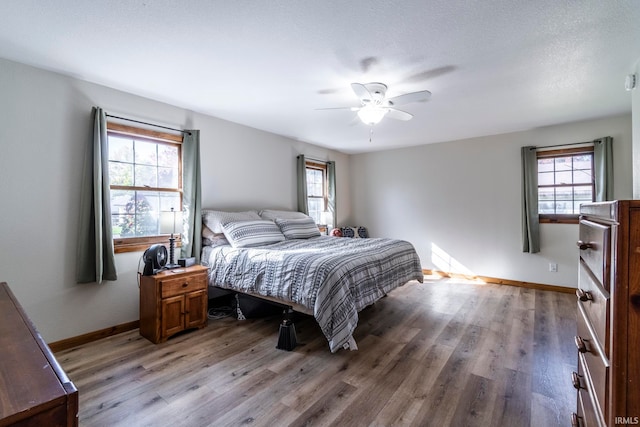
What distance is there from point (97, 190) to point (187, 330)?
1571 millimetres

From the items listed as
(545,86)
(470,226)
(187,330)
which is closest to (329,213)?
(470,226)

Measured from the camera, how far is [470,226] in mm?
4891

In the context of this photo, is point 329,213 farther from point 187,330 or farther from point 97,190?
point 97,190

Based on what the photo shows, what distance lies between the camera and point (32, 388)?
662 millimetres

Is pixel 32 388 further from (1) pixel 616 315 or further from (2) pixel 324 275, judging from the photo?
(2) pixel 324 275

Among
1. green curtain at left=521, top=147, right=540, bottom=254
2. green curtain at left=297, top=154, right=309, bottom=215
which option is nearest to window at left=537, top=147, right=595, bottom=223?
green curtain at left=521, top=147, right=540, bottom=254

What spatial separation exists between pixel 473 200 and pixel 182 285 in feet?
14.9

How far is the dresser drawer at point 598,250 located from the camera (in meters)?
0.78

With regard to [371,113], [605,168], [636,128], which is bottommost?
[605,168]

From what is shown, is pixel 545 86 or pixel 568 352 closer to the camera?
pixel 568 352

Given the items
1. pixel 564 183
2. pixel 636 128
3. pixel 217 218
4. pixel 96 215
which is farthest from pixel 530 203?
pixel 96 215

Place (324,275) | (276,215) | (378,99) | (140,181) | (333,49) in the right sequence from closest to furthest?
(333,49) < (324,275) < (378,99) < (140,181) < (276,215)

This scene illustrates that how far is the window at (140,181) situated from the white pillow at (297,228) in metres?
1.33

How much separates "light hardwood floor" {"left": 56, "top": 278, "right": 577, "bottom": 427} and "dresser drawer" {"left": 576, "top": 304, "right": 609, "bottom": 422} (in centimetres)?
83
